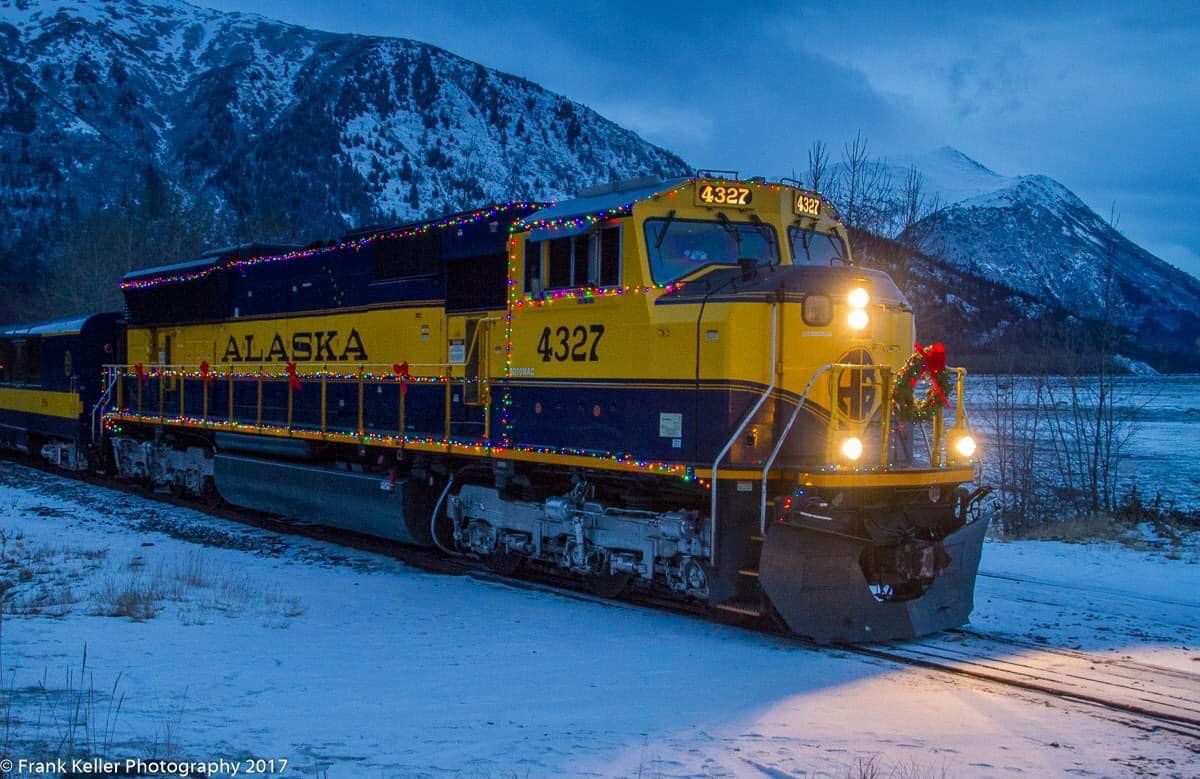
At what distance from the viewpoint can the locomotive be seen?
29.5 feet

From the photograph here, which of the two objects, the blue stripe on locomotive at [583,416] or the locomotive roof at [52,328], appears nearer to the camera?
the blue stripe on locomotive at [583,416]

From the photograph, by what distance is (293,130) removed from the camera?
158 metres

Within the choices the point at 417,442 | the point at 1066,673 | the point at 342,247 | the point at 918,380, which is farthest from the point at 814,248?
the point at 342,247

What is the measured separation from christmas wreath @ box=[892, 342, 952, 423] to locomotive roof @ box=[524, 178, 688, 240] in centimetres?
267

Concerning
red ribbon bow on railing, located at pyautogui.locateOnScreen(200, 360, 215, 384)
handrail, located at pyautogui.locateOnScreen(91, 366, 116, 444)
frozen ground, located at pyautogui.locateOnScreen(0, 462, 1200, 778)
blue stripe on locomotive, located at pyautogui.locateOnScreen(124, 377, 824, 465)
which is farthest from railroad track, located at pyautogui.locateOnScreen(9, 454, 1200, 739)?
handrail, located at pyautogui.locateOnScreen(91, 366, 116, 444)

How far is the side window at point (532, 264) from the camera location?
10.7 meters

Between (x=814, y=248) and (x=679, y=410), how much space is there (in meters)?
2.47

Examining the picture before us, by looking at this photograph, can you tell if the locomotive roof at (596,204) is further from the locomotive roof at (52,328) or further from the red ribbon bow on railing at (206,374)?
the locomotive roof at (52,328)

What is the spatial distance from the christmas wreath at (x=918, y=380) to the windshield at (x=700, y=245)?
1.67 metres

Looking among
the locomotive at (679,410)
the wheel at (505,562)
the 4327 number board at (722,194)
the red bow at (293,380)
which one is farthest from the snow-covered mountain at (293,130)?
the 4327 number board at (722,194)

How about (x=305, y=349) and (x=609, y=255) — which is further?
(x=305, y=349)

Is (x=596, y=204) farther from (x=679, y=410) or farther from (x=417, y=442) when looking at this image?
(x=417, y=442)

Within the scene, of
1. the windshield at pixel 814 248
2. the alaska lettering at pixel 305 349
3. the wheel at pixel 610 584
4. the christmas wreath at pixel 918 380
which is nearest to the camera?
the christmas wreath at pixel 918 380

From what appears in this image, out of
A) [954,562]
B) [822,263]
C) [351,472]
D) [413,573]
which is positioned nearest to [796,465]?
[954,562]
